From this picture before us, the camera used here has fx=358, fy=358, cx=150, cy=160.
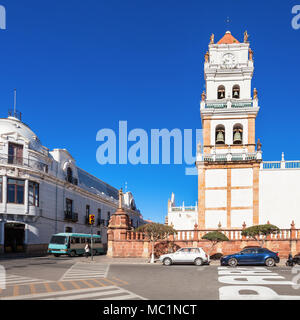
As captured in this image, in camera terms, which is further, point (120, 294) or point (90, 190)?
point (90, 190)

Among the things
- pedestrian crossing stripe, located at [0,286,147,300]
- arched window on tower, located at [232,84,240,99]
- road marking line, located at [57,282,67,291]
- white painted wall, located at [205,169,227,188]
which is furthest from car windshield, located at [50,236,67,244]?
arched window on tower, located at [232,84,240,99]

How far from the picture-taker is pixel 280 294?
1090 centimetres

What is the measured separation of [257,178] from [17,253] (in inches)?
919

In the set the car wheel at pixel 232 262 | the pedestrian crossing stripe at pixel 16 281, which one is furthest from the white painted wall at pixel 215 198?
the pedestrian crossing stripe at pixel 16 281

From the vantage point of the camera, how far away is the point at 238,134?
35.9 m

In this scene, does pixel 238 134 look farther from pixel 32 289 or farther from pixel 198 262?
pixel 32 289

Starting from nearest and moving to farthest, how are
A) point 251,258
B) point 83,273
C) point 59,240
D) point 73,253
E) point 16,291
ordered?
point 16,291 → point 83,273 → point 251,258 → point 59,240 → point 73,253

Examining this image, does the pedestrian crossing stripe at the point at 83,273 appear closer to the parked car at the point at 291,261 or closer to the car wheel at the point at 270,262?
the car wheel at the point at 270,262

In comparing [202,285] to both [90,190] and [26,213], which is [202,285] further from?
[90,190]

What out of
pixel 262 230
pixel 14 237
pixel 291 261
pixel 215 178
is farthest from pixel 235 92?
pixel 14 237

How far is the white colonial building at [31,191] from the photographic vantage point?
32562mm

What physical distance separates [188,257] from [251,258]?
3.83 metres

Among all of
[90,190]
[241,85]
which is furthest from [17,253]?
[241,85]

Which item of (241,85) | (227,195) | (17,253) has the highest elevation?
(241,85)
